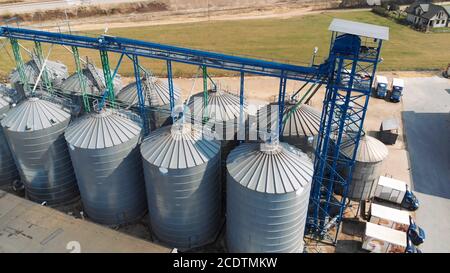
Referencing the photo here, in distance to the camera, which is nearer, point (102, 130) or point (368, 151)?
point (102, 130)

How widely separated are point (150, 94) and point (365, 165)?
15.4 meters

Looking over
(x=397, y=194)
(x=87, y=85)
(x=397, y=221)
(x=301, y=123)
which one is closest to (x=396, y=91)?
(x=397, y=194)

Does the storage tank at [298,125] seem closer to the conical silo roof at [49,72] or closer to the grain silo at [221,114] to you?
the grain silo at [221,114]

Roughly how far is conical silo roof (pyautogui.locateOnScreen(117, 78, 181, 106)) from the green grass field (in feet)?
70.1

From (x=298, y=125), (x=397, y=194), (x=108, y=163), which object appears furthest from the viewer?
(x=397, y=194)

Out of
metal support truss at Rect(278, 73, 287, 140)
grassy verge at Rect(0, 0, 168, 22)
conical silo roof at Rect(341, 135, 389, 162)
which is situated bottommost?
conical silo roof at Rect(341, 135, 389, 162)

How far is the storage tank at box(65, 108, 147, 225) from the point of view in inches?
771

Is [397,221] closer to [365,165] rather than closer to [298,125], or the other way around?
[365,165]

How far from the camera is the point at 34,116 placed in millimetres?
21359

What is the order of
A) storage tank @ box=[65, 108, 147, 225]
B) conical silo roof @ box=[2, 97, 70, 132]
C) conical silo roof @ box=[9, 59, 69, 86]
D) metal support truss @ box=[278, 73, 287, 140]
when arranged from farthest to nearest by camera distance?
conical silo roof @ box=[9, 59, 69, 86], conical silo roof @ box=[2, 97, 70, 132], storage tank @ box=[65, 108, 147, 225], metal support truss @ box=[278, 73, 287, 140]

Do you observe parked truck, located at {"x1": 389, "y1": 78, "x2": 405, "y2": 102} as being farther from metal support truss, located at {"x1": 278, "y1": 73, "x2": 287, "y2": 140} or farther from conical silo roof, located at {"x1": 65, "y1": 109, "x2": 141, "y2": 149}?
conical silo roof, located at {"x1": 65, "y1": 109, "x2": 141, "y2": 149}

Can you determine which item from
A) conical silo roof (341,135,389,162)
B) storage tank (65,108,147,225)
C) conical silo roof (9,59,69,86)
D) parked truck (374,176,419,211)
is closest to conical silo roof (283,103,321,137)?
conical silo roof (341,135,389,162)

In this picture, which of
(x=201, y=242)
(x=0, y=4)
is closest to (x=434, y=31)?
(x=201, y=242)

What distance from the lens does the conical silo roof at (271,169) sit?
650 inches
